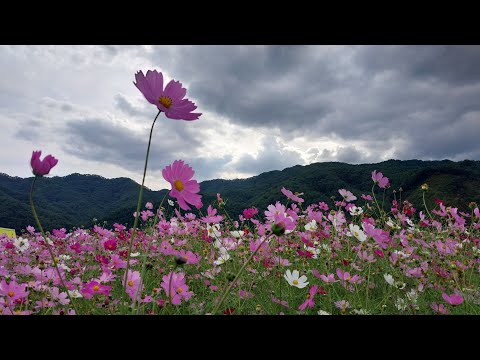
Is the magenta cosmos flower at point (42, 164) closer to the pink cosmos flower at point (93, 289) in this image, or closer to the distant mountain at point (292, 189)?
the pink cosmos flower at point (93, 289)

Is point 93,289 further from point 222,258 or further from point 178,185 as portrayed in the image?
point 222,258

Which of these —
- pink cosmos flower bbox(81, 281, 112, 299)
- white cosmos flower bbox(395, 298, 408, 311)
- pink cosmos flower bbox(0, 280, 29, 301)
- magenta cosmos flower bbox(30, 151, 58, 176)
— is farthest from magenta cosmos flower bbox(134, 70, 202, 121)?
white cosmos flower bbox(395, 298, 408, 311)

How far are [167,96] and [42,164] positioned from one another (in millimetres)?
316

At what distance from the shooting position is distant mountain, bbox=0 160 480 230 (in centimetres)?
2086

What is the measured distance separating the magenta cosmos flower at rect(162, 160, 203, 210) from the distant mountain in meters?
11.0

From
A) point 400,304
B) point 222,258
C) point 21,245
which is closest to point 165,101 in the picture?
point 222,258

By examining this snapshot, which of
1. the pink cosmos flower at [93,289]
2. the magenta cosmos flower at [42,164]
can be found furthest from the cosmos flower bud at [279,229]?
the pink cosmos flower at [93,289]

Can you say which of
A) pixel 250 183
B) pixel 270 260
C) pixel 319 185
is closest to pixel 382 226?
pixel 270 260

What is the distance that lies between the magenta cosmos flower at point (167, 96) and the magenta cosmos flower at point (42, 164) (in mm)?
258

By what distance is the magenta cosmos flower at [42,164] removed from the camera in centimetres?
76

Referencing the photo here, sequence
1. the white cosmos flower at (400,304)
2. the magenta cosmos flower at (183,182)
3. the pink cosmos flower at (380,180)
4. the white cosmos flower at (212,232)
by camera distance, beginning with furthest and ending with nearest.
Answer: the pink cosmos flower at (380,180), the white cosmos flower at (212,232), the white cosmos flower at (400,304), the magenta cosmos flower at (183,182)
